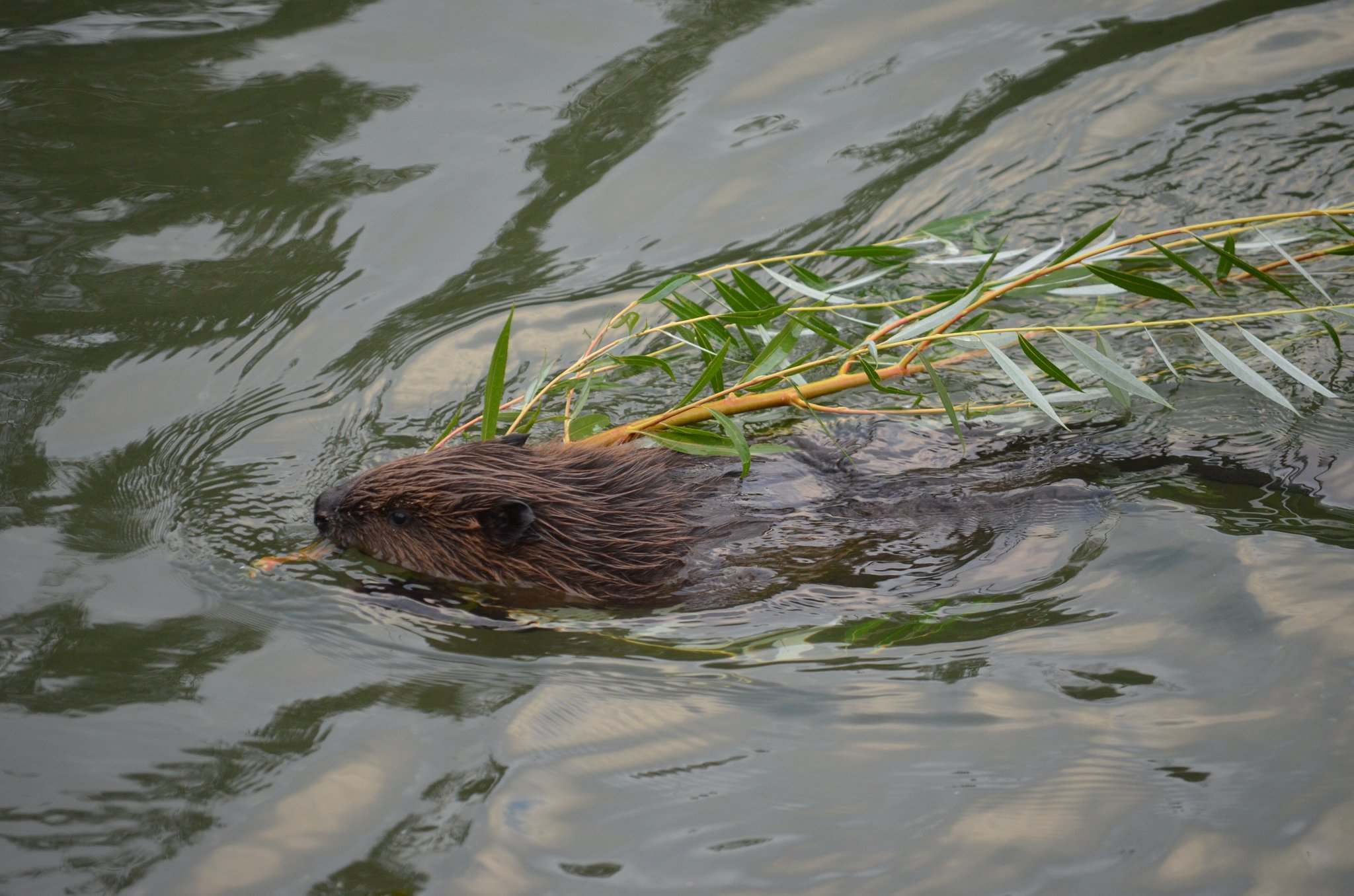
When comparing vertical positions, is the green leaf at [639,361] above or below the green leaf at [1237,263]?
below

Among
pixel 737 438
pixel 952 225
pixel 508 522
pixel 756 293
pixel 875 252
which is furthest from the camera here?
pixel 952 225

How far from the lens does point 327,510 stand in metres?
3.49

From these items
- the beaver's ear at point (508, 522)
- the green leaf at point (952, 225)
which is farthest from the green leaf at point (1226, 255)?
the beaver's ear at point (508, 522)

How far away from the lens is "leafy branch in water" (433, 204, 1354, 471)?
3.11 meters

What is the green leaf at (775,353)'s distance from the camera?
3258mm

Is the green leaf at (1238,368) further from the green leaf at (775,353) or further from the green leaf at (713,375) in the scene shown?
the green leaf at (713,375)

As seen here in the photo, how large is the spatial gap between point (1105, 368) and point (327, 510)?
92.2 inches

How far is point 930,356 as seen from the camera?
12.9 feet

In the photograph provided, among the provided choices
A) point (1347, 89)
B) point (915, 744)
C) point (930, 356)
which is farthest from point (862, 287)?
point (1347, 89)

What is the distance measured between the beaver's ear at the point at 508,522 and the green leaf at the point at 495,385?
0.28m

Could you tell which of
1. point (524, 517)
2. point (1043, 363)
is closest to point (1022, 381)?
point (1043, 363)

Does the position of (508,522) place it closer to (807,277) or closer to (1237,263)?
(807,277)

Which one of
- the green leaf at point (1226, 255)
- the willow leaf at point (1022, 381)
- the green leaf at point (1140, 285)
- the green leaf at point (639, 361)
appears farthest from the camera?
the green leaf at point (639, 361)

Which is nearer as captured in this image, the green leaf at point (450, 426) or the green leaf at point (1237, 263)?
the green leaf at point (1237, 263)
